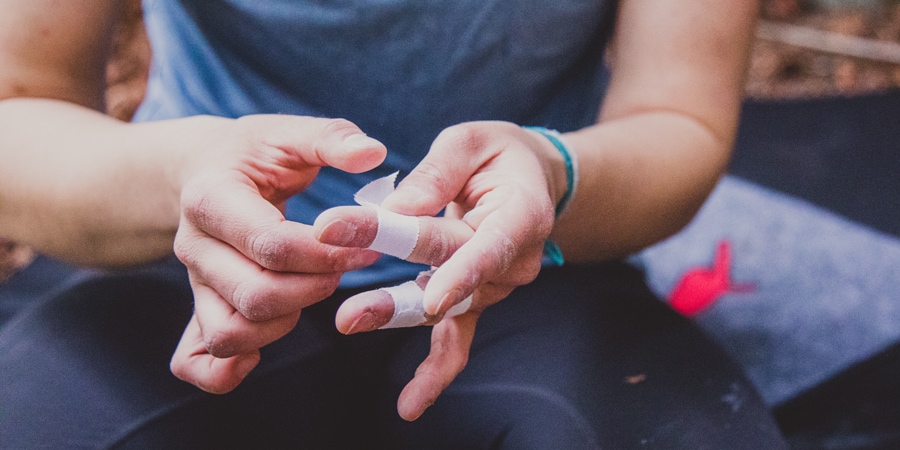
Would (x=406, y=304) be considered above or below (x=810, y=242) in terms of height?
above

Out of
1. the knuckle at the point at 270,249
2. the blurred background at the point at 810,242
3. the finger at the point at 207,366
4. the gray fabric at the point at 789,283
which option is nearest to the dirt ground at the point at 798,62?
the blurred background at the point at 810,242

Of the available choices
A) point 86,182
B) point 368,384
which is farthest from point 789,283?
point 86,182

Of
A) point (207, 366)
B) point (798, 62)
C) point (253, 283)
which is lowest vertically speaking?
point (798, 62)

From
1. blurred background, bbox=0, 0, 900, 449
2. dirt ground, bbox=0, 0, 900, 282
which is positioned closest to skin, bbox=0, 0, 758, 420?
blurred background, bbox=0, 0, 900, 449

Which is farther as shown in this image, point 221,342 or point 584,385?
point 584,385

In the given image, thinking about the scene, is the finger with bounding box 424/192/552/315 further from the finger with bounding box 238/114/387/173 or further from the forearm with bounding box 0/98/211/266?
the forearm with bounding box 0/98/211/266

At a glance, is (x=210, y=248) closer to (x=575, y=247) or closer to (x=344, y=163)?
(x=344, y=163)

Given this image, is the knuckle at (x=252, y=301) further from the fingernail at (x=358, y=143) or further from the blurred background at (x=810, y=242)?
the blurred background at (x=810, y=242)

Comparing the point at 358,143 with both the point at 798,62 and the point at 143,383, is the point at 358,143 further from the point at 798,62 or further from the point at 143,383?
the point at 798,62

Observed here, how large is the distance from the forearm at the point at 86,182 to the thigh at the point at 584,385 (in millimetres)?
270

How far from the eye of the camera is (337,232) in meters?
0.42

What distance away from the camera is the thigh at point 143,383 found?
585 millimetres

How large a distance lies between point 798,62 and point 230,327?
228 cm

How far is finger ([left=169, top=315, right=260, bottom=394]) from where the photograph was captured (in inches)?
20.5
